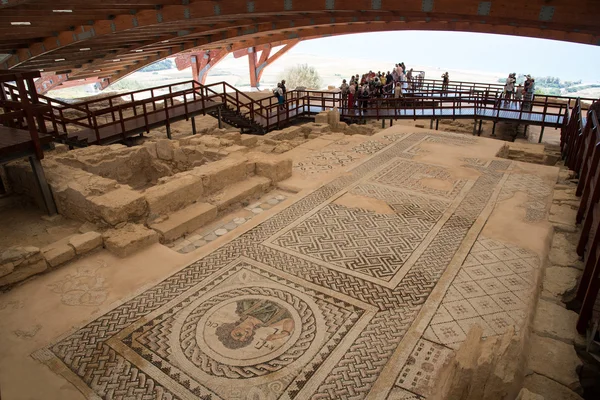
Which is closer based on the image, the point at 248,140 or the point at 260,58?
the point at 248,140

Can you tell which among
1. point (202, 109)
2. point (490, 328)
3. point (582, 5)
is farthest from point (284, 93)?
point (490, 328)

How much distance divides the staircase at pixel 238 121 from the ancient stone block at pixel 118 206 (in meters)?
6.22

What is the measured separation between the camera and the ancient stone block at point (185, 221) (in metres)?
5.27

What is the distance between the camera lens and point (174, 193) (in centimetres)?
569

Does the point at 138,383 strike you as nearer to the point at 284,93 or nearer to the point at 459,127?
the point at 284,93

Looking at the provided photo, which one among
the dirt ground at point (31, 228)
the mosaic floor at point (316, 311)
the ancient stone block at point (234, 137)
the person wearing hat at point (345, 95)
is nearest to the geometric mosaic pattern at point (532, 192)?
the mosaic floor at point (316, 311)

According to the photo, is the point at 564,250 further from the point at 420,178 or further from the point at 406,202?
the point at 420,178

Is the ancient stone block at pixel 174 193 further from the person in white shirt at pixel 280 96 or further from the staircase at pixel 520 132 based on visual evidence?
the staircase at pixel 520 132

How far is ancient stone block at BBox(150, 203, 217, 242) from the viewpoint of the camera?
5266 mm

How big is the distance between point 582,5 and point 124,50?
47.0 ft

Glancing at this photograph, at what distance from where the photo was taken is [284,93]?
44.2 ft

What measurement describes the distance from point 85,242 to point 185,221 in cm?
125

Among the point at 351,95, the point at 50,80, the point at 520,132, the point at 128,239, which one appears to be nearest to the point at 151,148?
the point at 128,239

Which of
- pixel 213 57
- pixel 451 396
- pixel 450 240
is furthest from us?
pixel 213 57
